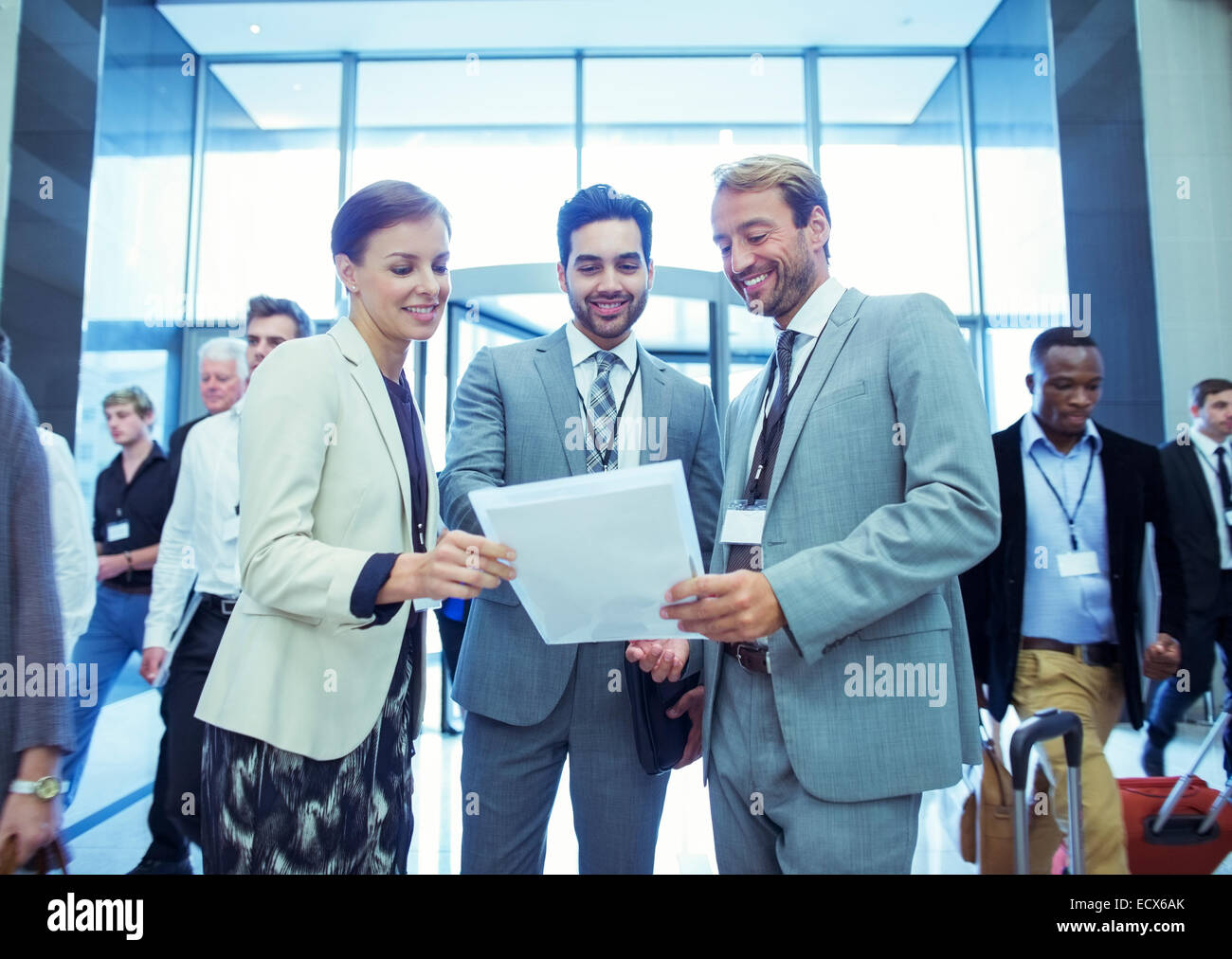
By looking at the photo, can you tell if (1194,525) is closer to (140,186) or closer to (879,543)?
(879,543)

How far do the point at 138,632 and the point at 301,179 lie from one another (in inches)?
123

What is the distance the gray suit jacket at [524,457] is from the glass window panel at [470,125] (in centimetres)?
337

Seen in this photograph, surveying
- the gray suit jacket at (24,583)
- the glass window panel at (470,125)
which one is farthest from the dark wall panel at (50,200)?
the gray suit jacket at (24,583)

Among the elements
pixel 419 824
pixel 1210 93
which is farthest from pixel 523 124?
pixel 419 824

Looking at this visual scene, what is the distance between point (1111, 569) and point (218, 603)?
2916 millimetres

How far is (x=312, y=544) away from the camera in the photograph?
1.03m

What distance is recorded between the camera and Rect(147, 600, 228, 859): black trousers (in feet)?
7.45

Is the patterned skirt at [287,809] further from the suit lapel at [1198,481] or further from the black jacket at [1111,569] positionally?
the suit lapel at [1198,481]

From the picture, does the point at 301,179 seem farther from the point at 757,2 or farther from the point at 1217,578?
the point at 1217,578

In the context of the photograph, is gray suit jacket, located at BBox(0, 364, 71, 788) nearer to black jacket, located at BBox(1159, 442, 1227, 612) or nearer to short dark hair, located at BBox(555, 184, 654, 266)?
short dark hair, located at BBox(555, 184, 654, 266)

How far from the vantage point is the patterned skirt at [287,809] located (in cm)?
109

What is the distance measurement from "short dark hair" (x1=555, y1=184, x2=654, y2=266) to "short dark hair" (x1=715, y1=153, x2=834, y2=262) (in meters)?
0.30

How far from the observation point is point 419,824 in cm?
287

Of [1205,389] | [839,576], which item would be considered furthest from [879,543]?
[1205,389]
